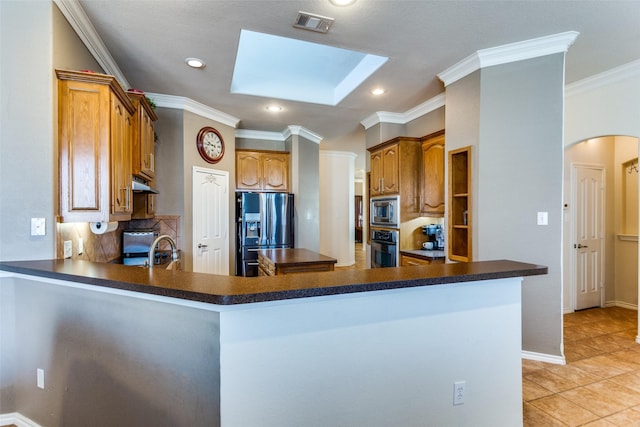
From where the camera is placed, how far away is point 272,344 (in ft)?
4.20

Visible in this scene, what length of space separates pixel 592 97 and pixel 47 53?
4.70 meters

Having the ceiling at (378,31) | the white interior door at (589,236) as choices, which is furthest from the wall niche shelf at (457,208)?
the white interior door at (589,236)

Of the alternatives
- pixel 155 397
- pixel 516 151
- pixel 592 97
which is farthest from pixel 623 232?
pixel 155 397

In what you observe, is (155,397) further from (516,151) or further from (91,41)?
(516,151)

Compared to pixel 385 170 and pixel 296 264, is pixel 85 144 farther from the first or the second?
pixel 385 170

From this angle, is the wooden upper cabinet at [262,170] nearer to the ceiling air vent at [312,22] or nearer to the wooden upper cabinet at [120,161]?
the wooden upper cabinet at [120,161]

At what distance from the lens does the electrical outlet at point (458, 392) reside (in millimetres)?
1612

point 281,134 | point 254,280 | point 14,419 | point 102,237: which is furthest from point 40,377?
point 281,134

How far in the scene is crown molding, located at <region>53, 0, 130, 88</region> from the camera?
6.93 ft

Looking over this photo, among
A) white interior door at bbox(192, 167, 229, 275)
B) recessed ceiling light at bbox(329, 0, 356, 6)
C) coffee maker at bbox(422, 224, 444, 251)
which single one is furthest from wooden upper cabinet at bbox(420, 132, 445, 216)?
white interior door at bbox(192, 167, 229, 275)

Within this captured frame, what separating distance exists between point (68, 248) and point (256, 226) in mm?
2911

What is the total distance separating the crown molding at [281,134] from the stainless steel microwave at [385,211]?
186 cm

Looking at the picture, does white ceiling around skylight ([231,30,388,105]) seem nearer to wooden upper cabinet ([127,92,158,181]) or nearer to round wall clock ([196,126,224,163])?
round wall clock ([196,126,224,163])

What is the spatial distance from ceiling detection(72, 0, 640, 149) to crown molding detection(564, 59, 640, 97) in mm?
76
